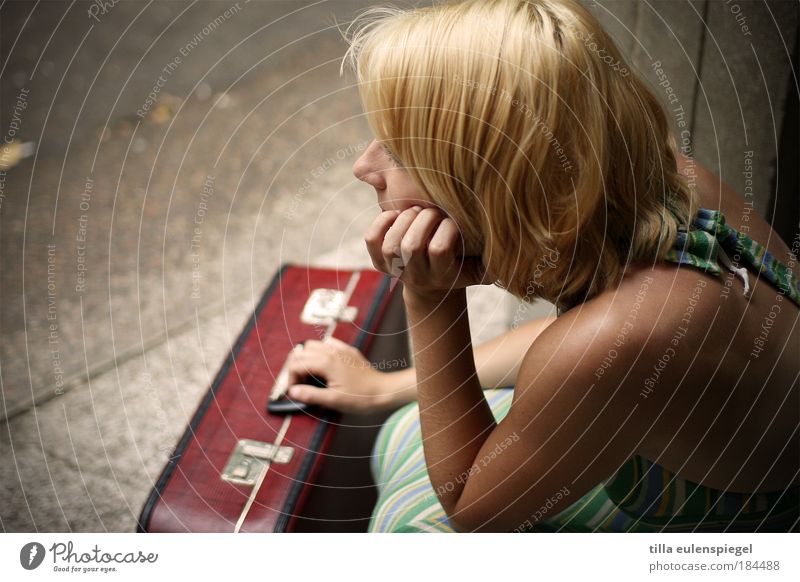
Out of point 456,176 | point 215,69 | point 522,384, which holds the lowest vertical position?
point 522,384

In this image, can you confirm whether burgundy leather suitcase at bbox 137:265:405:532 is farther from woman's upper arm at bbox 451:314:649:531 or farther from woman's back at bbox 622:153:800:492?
woman's back at bbox 622:153:800:492

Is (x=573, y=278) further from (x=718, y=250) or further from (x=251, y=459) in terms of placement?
(x=251, y=459)

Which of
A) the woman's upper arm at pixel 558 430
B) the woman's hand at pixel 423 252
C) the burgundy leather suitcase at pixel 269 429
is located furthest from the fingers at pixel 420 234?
the burgundy leather suitcase at pixel 269 429

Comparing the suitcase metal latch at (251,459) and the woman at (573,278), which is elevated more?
the woman at (573,278)

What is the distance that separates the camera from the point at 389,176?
21.2 inches

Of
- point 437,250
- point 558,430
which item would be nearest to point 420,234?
point 437,250

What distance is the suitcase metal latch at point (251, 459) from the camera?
682 millimetres

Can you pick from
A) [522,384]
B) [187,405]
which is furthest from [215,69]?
[522,384]

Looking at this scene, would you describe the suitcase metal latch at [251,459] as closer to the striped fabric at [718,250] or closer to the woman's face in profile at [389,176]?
the woman's face in profile at [389,176]

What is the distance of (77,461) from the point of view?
0.95 m

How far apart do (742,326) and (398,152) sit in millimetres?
271
